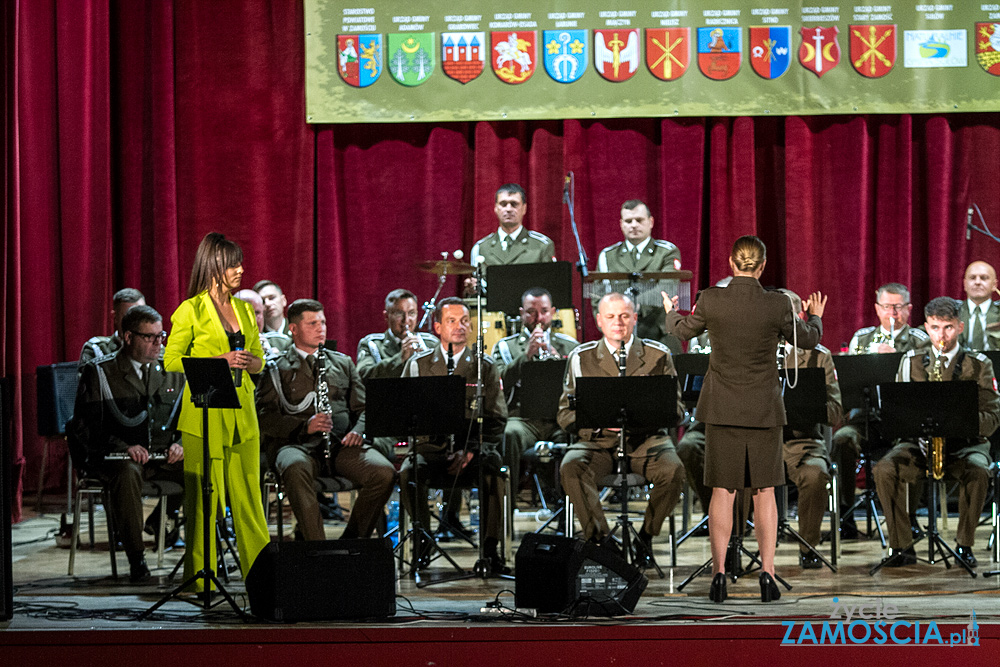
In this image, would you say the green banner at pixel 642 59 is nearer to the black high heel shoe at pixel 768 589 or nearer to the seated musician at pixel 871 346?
the seated musician at pixel 871 346

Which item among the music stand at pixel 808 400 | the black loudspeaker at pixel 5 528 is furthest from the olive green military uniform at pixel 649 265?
the black loudspeaker at pixel 5 528

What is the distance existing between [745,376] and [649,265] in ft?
10.1

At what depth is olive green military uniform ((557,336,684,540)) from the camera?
5.36 meters

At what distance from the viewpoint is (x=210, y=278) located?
461 centimetres

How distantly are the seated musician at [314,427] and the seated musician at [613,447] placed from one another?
0.95 meters

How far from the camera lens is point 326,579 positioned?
13.5ft

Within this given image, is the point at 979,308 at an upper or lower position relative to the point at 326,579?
upper

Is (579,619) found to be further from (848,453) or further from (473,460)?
(848,453)

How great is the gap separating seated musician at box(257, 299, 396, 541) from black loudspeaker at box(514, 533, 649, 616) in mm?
1360

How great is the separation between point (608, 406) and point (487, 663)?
254 cm

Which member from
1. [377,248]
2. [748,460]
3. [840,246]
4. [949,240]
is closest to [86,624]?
[748,460]

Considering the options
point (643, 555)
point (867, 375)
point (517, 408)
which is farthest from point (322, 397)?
point (867, 375)

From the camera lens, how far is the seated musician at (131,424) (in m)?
5.37

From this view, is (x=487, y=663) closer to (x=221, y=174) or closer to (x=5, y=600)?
(x=5, y=600)
